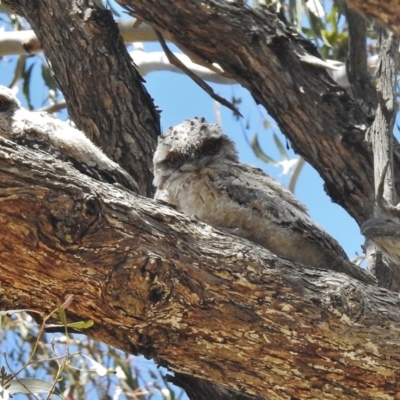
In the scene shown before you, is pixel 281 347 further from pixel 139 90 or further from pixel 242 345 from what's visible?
pixel 139 90

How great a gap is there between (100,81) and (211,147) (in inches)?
33.6

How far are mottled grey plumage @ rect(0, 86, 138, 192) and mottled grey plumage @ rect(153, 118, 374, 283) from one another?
1.00 ft

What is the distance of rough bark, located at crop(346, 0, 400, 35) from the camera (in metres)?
1.22

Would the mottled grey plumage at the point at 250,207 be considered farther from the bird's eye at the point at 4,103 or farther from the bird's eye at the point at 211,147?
the bird's eye at the point at 4,103

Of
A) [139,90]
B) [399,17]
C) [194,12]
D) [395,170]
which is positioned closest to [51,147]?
[139,90]

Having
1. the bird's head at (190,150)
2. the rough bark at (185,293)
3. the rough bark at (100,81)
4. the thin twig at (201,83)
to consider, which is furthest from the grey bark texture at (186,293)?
the thin twig at (201,83)

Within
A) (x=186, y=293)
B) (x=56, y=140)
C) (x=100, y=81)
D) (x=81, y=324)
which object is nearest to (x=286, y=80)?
(x=100, y=81)

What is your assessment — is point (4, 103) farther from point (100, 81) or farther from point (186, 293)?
point (186, 293)

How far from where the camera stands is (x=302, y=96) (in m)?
3.58

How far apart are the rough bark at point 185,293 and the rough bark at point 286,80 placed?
3.97ft

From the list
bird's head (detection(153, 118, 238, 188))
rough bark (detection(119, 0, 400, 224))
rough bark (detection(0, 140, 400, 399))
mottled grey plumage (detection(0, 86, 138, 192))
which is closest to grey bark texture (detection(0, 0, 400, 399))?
rough bark (detection(0, 140, 400, 399))

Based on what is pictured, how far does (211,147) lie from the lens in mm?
3086

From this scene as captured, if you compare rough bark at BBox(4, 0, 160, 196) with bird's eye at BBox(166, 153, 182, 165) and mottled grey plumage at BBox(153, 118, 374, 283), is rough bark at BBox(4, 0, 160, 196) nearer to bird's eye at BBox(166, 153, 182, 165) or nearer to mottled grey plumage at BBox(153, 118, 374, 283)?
bird's eye at BBox(166, 153, 182, 165)

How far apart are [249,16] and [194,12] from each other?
0.77 ft
